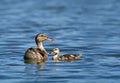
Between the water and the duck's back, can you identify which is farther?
the duck's back

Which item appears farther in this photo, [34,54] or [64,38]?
[64,38]

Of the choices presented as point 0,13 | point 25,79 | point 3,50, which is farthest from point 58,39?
point 0,13

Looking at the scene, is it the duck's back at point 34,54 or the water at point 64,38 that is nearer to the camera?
the water at point 64,38

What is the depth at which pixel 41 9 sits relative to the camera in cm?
4691

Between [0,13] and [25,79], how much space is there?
2504 centimetres

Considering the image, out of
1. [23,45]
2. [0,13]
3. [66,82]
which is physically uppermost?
[0,13]

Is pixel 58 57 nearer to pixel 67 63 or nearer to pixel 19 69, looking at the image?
pixel 67 63

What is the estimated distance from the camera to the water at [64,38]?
19.0 meters

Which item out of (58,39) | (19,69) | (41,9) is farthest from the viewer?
(41,9)

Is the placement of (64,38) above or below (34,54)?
above

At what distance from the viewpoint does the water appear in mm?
19036

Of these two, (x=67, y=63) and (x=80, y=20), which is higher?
(x=80, y=20)

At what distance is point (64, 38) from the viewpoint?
95.9 feet

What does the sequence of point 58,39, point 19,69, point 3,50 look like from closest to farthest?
point 19,69
point 3,50
point 58,39
